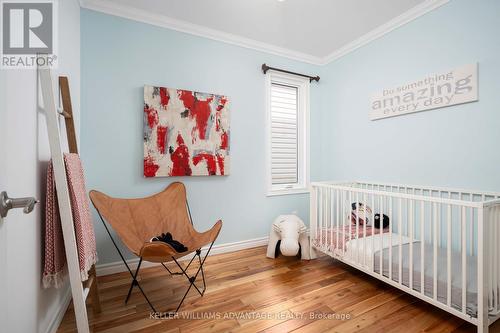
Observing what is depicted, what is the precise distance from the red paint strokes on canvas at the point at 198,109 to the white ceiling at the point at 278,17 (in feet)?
2.30

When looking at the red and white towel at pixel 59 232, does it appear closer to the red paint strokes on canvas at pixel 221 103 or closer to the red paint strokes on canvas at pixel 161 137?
the red paint strokes on canvas at pixel 161 137

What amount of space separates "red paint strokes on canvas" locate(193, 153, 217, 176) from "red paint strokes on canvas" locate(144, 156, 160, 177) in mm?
389

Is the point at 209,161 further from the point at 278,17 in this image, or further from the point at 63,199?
the point at 278,17

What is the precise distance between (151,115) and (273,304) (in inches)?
76.3

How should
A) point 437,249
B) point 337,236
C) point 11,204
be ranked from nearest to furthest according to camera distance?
point 11,204 < point 437,249 < point 337,236

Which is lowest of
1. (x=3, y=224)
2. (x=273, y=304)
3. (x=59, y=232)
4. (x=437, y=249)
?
(x=273, y=304)

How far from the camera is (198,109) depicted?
2.36 metres

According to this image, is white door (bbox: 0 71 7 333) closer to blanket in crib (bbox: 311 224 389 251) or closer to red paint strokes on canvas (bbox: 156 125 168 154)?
red paint strokes on canvas (bbox: 156 125 168 154)

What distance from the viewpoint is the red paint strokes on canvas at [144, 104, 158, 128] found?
2.15 metres

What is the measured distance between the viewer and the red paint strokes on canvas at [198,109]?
2.31 m

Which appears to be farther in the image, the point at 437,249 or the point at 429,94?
the point at 429,94

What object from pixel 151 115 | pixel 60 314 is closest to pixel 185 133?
pixel 151 115

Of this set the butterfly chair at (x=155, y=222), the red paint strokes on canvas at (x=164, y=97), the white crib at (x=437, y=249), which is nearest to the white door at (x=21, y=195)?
the butterfly chair at (x=155, y=222)

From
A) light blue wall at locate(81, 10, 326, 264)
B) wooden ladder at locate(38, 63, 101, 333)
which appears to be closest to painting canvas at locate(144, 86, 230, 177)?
light blue wall at locate(81, 10, 326, 264)
